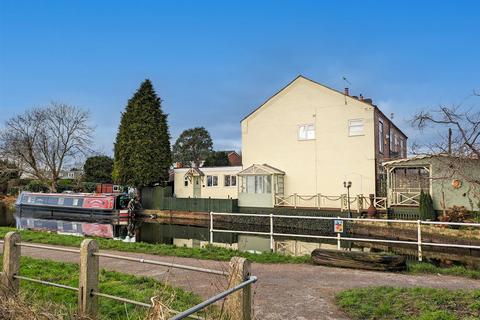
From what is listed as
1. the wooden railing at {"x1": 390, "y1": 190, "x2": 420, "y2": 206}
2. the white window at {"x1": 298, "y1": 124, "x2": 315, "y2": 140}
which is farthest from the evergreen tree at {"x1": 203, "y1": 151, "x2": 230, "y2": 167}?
the wooden railing at {"x1": 390, "y1": 190, "x2": 420, "y2": 206}

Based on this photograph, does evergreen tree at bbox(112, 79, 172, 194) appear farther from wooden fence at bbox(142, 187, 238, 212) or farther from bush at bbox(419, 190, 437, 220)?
bush at bbox(419, 190, 437, 220)

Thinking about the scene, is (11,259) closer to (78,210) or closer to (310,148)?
(310,148)

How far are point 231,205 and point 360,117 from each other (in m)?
11.4

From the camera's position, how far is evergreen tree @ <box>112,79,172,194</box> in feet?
111

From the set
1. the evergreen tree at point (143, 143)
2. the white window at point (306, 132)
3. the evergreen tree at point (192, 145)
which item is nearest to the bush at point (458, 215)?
the white window at point (306, 132)

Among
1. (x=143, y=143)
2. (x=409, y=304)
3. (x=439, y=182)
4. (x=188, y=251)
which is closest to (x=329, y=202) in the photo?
(x=439, y=182)

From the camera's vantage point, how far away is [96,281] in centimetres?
464

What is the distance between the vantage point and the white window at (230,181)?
3322 centimetres

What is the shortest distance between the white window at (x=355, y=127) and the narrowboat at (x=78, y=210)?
17.5m

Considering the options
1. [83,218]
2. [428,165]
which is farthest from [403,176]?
[83,218]

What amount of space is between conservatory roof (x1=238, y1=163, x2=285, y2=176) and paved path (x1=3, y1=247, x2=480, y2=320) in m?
20.4

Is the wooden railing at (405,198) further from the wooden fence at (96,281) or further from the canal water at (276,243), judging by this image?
the wooden fence at (96,281)

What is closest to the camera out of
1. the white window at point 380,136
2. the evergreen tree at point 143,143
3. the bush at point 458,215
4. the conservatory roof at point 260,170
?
the bush at point 458,215

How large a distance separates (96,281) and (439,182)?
70.0 ft
